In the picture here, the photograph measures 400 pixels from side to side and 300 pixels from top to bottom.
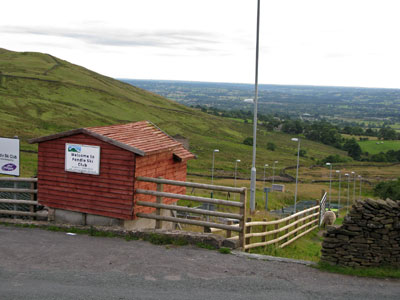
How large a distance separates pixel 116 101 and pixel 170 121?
747 inches

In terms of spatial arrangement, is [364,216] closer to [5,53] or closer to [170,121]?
[170,121]

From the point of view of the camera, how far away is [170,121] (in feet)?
521

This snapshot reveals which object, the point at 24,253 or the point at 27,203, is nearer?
the point at 24,253

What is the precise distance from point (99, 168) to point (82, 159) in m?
0.49

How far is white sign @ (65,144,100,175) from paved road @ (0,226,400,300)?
1.67 m

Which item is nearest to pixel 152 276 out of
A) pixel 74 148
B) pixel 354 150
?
pixel 74 148

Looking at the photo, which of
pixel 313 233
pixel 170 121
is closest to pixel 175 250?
pixel 313 233

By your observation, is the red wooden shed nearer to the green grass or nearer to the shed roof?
the shed roof

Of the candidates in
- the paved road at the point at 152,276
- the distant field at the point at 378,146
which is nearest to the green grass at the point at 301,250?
the paved road at the point at 152,276

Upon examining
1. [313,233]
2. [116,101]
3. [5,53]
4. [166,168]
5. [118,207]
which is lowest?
[313,233]

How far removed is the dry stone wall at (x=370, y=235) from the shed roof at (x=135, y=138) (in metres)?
4.35

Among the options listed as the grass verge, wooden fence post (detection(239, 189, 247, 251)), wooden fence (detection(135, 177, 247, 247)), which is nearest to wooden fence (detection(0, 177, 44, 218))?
wooden fence (detection(135, 177, 247, 247))

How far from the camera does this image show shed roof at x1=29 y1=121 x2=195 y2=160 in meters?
10.3

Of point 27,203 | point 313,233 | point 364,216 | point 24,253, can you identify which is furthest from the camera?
point 313,233
